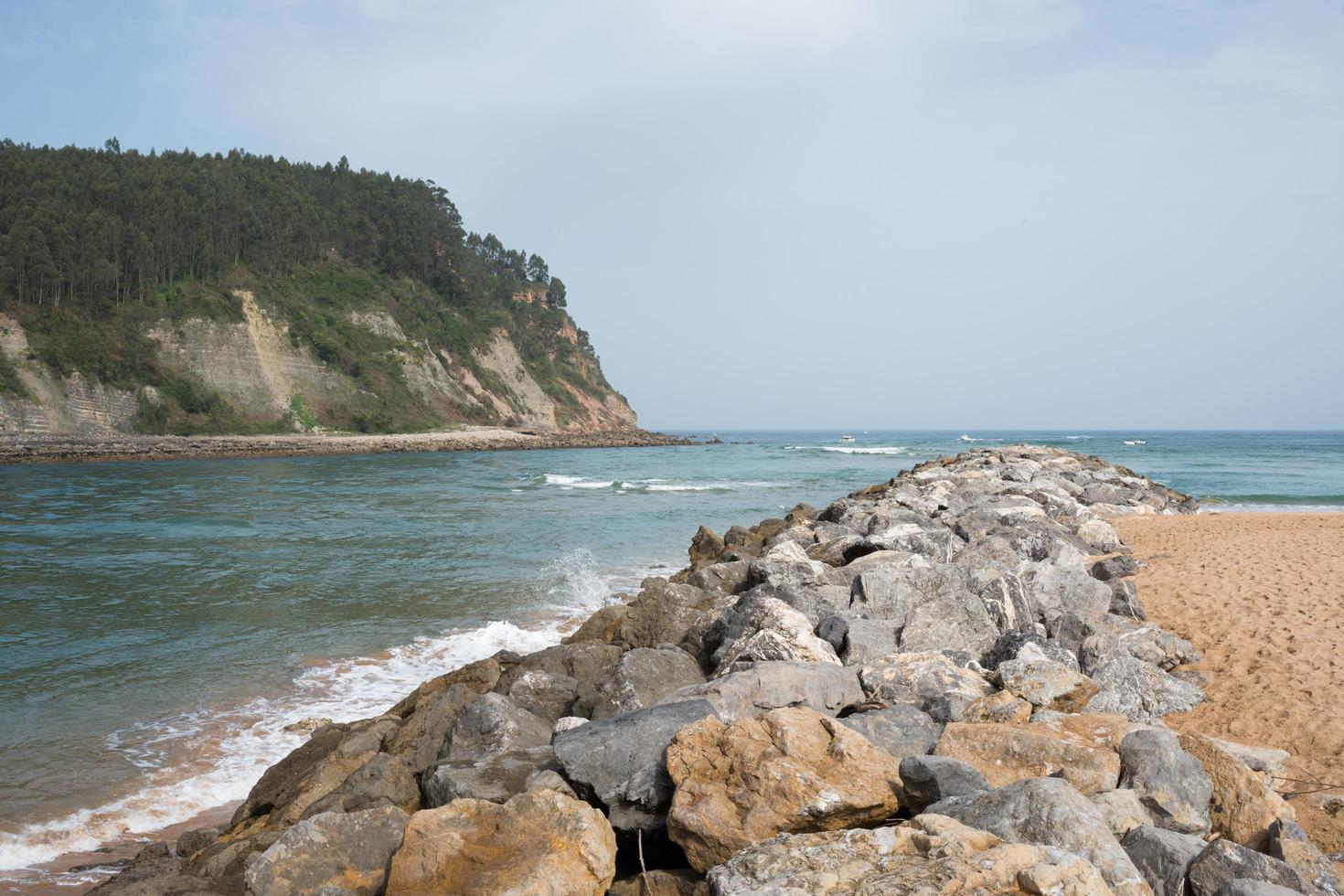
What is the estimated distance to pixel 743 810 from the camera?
3.34m

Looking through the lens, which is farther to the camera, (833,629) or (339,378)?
(339,378)

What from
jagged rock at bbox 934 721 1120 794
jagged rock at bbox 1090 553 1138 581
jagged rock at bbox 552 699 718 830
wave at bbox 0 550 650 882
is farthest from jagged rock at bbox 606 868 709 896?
jagged rock at bbox 1090 553 1138 581

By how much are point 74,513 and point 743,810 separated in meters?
24.5

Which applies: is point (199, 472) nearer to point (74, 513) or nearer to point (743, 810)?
point (74, 513)

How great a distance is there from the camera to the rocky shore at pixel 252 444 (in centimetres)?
4225

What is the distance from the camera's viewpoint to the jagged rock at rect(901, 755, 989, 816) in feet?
11.2

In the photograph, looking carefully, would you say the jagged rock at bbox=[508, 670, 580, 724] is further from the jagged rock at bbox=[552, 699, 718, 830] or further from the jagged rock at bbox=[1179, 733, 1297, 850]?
the jagged rock at bbox=[1179, 733, 1297, 850]

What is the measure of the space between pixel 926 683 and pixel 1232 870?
2.26 meters

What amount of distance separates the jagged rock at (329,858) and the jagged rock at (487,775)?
1.32ft

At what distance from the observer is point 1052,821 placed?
301 centimetres

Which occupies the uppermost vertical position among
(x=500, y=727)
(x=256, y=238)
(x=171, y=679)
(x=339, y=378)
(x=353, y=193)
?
(x=353, y=193)

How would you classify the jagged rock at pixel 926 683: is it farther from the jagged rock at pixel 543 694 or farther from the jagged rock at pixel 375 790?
the jagged rock at pixel 375 790

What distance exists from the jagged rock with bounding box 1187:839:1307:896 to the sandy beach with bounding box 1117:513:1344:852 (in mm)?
1326

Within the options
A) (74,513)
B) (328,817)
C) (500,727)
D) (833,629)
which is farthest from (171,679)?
(74,513)
